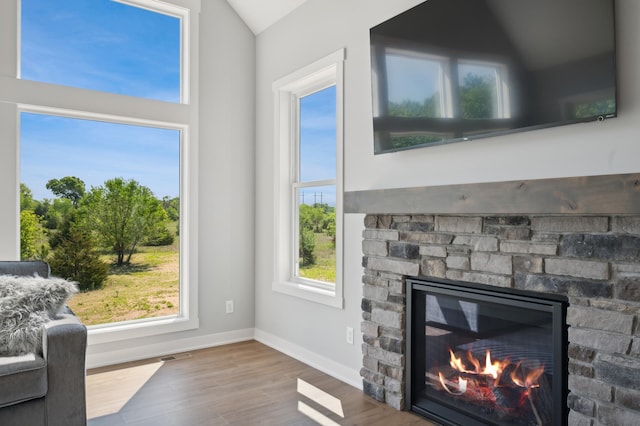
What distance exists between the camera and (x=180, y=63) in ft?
13.3

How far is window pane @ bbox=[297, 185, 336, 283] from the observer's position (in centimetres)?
363

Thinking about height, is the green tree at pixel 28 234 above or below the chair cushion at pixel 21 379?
above

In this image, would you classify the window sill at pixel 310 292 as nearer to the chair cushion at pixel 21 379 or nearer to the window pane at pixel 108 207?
the window pane at pixel 108 207

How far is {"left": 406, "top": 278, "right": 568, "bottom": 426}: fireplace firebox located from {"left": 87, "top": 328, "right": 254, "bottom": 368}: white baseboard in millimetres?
2041

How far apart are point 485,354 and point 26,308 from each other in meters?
2.40

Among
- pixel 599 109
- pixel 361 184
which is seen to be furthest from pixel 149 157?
pixel 599 109

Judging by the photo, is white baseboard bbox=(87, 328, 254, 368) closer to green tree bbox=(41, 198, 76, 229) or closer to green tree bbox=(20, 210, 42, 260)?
green tree bbox=(20, 210, 42, 260)

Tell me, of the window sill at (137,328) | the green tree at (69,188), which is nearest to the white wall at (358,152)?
the window sill at (137,328)

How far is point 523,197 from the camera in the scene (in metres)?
1.97

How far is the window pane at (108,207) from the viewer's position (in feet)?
11.4

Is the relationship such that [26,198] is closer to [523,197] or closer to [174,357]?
[174,357]

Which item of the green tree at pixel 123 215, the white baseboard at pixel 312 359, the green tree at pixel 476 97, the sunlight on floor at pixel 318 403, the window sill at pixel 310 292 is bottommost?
the sunlight on floor at pixel 318 403

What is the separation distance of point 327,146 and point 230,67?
1349 mm

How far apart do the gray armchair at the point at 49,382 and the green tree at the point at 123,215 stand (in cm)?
153
